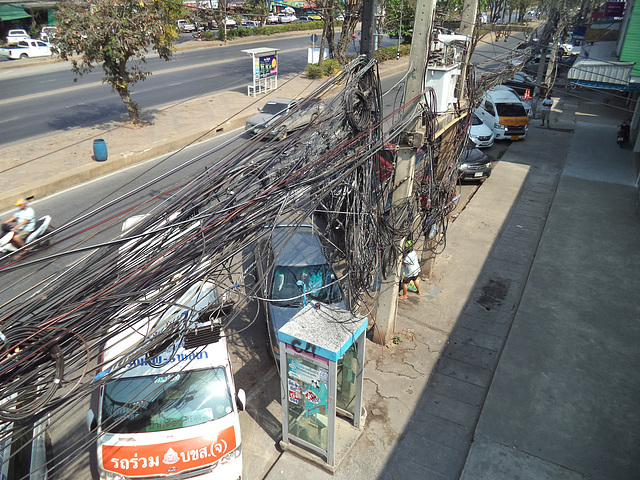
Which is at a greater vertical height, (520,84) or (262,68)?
(262,68)

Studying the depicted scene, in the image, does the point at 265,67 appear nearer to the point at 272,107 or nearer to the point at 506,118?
the point at 272,107

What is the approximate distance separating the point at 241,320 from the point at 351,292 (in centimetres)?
323

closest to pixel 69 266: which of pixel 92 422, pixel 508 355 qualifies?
pixel 92 422

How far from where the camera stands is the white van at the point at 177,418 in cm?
530

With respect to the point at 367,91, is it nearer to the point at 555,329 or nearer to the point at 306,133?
the point at 306,133

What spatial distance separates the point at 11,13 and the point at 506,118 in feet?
126

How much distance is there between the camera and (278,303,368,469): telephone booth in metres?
5.78

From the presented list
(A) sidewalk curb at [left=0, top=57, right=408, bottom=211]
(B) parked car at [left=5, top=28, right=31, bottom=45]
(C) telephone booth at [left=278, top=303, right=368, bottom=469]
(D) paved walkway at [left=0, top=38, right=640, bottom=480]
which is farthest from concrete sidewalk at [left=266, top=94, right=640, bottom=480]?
(B) parked car at [left=5, top=28, right=31, bottom=45]

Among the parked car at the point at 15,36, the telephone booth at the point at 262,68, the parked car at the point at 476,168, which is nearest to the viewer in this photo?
the parked car at the point at 476,168

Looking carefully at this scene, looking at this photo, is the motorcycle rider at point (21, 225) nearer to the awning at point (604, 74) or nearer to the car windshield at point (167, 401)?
the car windshield at point (167, 401)

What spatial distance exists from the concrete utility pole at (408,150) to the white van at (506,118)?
14.9 meters

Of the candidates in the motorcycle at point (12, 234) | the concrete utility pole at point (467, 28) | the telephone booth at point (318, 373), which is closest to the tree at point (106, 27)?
the motorcycle at point (12, 234)

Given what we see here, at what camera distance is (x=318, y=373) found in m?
5.91

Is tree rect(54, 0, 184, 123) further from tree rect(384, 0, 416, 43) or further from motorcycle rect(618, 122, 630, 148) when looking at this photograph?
tree rect(384, 0, 416, 43)
